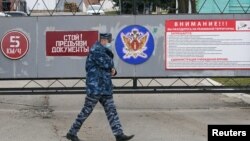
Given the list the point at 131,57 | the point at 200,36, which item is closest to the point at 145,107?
→ the point at 131,57

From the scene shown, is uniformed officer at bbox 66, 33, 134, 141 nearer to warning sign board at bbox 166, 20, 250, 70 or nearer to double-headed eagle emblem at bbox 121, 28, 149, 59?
double-headed eagle emblem at bbox 121, 28, 149, 59

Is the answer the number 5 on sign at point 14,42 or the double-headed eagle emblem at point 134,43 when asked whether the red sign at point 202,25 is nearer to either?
the double-headed eagle emblem at point 134,43

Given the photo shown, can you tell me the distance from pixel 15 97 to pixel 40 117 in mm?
2685

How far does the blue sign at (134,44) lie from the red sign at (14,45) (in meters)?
1.87

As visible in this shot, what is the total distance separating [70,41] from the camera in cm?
1047

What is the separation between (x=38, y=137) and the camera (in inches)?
329

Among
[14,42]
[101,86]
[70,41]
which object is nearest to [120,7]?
[70,41]

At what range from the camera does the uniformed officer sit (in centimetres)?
782

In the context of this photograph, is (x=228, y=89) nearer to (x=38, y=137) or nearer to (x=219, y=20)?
(x=219, y=20)

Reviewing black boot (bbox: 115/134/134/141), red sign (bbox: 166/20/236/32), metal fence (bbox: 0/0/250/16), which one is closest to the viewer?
black boot (bbox: 115/134/134/141)

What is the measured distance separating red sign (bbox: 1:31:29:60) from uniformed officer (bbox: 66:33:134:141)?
3027mm

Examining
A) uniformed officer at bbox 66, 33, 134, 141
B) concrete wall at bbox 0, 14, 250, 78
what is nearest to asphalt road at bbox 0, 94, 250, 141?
uniformed officer at bbox 66, 33, 134, 141

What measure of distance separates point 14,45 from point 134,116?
2837 millimetres

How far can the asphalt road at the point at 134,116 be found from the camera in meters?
8.56
